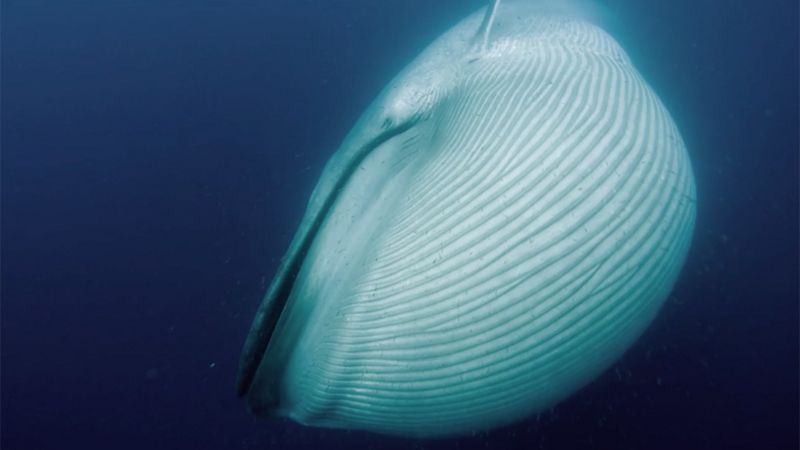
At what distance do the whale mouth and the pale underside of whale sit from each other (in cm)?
1

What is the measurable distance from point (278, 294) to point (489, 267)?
61.0 inches

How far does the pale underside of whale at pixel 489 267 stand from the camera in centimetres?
328

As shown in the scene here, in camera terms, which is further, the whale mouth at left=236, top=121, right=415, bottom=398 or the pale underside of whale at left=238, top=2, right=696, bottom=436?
the whale mouth at left=236, top=121, right=415, bottom=398

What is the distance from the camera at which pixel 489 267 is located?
325 centimetres

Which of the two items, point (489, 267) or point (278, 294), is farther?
point (278, 294)

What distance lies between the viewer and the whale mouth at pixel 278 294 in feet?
12.2

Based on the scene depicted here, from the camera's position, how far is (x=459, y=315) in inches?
129

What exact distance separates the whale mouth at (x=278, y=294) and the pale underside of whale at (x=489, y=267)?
1 centimetres

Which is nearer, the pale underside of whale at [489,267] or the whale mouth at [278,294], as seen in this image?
the pale underside of whale at [489,267]

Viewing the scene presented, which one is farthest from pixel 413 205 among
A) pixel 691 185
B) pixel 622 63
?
pixel 622 63

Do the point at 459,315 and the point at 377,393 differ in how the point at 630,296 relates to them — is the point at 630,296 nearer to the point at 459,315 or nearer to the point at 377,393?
the point at 459,315

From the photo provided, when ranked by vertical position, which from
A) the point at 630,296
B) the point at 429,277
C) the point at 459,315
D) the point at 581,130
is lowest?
the point at 630,296

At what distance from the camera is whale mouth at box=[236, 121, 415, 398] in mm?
3705

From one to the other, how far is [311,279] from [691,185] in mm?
2910
